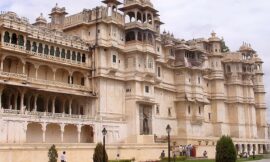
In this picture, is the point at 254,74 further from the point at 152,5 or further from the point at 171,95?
the point at 152,5

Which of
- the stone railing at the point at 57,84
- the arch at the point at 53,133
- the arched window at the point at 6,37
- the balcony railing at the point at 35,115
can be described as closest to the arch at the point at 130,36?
the stone railing at the point at 57,84

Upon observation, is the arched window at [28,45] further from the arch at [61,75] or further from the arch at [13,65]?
the arch at [61,75]

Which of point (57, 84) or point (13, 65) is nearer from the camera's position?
point (13, 65)

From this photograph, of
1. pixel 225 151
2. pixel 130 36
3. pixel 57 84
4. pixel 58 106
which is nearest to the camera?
pixel 225 151

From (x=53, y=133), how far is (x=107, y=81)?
33.9 feet

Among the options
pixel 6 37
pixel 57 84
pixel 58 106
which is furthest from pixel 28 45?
pixel 58 106

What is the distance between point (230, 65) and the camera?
8181cm

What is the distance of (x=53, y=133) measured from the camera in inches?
1793

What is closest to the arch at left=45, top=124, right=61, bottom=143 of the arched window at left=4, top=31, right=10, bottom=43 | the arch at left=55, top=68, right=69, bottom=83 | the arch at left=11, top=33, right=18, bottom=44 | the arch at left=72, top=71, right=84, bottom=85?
the arch at left=55, top=68, right=69, bottom=83

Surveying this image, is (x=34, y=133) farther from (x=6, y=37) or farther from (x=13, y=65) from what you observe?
(x=6, y=37)

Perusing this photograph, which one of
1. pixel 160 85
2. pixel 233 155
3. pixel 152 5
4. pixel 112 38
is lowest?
pixel 233 155

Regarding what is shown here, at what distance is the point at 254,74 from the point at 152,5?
136 feet

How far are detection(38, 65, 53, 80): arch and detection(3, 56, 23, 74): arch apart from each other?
3333 mm

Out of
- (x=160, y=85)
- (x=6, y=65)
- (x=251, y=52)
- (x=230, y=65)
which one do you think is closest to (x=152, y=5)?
(x=160, y=85)
